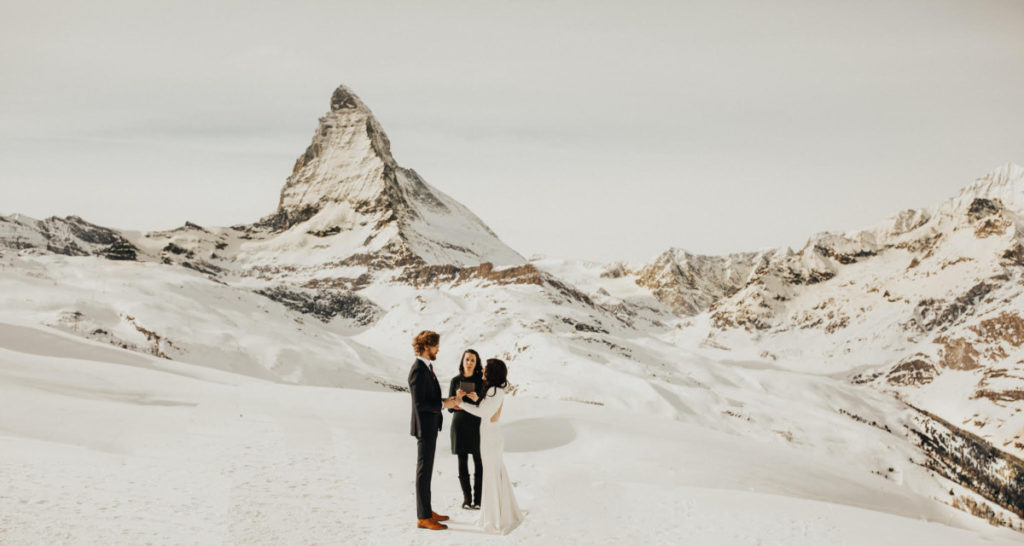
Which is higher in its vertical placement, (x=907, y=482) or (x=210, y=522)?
(x=210, y=522)

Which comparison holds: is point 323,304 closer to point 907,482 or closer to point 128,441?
point 907,482

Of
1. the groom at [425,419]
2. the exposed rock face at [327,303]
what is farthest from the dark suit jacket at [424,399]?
Answer: the exposed rock face at [327,303]

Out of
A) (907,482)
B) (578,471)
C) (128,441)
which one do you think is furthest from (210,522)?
(907,482)

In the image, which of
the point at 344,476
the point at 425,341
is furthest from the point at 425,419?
the point at 344,476

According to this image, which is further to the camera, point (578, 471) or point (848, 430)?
point (848, 430)

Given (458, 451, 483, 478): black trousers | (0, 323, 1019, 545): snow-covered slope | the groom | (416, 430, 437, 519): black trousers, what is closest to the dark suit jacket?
the groom

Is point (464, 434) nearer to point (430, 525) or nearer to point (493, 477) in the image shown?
point (493, 477)

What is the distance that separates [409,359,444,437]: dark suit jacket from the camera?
10117mm

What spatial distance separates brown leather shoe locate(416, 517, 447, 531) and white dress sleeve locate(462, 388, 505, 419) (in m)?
1.86

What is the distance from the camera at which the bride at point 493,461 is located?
10617 millimetres

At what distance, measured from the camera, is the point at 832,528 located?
12.0 meters

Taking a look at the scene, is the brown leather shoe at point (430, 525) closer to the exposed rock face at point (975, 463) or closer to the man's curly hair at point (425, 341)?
the man's curly hair at point (425, 341)

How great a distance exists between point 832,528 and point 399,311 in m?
Answer: 145

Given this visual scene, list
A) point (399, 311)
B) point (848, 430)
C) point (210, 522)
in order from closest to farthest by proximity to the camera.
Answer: point (210, 522), point (848, 430), point (399, 311)
